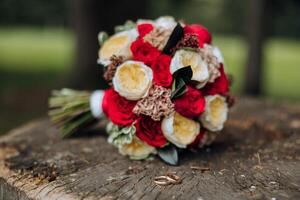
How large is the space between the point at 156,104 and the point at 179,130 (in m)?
0.16

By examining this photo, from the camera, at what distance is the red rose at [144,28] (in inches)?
89.3

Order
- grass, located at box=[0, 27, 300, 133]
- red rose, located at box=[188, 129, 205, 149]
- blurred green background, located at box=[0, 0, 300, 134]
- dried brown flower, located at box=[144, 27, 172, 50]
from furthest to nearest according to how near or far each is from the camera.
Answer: grass, located at box=[0, 27, 300, 133] → blurred green background, located at box=[0, 0, 300, 134] → red rose, located at box=[188, 129, 205, 149] → dried brown flower, located at box=[144, 27, 172, 50]

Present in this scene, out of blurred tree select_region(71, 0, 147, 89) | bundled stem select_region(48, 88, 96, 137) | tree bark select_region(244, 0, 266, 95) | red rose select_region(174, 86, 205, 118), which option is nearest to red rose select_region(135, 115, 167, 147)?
red rose select_region(174, 86, 205, 118)

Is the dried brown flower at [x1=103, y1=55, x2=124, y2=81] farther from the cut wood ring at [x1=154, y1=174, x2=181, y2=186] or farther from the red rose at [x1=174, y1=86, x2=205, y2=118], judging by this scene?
the cut wood ring at [x1=154, y1=174, x2=181, y2=186]

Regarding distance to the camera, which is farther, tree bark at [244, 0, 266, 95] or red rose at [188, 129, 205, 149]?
tree bark at [244, 0, 266, 95]

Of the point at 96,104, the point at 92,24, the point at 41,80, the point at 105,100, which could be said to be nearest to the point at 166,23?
the point at 105,100

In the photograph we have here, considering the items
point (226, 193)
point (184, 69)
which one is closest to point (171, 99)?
point (184, 69)

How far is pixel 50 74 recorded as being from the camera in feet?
34.8

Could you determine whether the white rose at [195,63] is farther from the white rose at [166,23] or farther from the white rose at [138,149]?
the white rose at [138,149]

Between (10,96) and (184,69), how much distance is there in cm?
594

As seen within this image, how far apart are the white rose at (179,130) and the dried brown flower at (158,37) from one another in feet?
1.00

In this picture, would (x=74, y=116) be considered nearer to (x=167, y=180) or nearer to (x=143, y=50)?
(x=143, y=50)

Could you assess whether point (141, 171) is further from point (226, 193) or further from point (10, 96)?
point (10, 96)

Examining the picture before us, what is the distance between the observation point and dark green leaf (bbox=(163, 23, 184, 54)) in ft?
7.07
